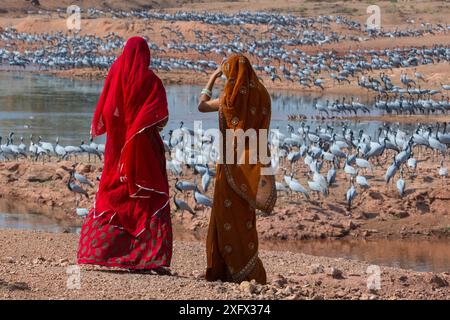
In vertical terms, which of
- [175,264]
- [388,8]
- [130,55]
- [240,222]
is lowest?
[175,264]

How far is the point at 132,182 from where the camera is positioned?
7207 mm

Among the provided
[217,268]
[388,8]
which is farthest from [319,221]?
[388,8]

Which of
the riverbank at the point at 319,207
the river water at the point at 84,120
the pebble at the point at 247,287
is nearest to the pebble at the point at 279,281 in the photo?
the pebble at the point at 247,287

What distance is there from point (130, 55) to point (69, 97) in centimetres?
1970

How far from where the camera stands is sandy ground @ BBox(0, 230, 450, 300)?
21.2 ft

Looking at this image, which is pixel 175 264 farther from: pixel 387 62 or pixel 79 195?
pixel 387 62

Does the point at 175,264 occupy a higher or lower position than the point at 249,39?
lower

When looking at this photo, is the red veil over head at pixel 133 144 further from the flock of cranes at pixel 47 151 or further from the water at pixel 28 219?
Answer: the flock of cranes at pixel 47 151

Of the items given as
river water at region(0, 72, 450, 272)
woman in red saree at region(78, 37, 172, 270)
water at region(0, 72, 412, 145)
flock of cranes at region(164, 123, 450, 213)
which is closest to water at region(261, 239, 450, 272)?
river water at region(0, 72, 450, 272)

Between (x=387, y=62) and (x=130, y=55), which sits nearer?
Answer: (x=130, y=55)

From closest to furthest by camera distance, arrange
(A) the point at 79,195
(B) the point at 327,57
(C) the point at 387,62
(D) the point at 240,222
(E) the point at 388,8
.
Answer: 1. (D) the point at 240,222
2. (A) the point at 79,195
3. (C) the point at 387,62
4. (B) the point at 327,57
5. (E) the point at 388,8

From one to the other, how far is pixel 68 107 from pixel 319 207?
12.2 metres

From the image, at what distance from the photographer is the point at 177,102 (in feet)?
87.3

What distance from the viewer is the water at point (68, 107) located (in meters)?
21.0
